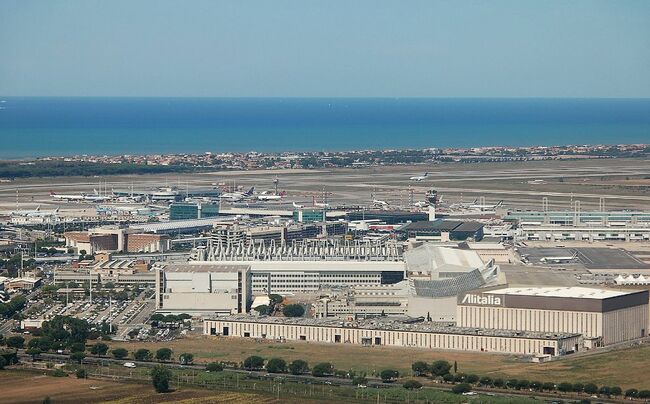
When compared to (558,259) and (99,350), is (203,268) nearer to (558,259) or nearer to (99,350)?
(99,350)

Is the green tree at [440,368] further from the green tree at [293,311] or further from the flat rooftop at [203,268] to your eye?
the flat rooftop at [203,268]

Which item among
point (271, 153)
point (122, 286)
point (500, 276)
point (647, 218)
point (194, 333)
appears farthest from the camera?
point (271, 153)

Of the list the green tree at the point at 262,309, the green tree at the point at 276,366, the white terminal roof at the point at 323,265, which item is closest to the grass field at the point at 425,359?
the green tree at the point at 276,366

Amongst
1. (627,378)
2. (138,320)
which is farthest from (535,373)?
(138,320)

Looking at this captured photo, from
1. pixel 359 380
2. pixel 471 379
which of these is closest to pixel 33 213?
pixel 359 380

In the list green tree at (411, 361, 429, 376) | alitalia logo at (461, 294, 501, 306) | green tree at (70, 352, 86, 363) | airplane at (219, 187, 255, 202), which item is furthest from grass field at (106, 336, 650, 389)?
airplane at (219, 187, 255, 202)

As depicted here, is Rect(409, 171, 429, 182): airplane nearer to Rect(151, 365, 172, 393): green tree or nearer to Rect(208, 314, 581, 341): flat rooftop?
Rect(208, 314, 581, 341): flat rooftop

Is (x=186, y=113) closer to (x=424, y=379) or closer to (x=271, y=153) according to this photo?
(x=271, y=153)
